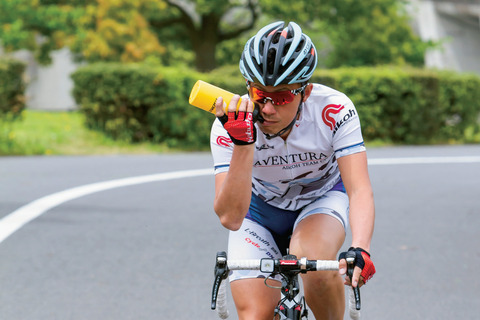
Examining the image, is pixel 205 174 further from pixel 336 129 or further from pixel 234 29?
pixel 234 29

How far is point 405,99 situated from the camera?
19.8 metres

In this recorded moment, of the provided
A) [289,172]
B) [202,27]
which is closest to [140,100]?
[289,172]

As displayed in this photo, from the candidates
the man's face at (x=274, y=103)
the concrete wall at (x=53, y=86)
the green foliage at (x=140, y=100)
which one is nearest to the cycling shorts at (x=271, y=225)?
the man's face at (x=274, y=103)

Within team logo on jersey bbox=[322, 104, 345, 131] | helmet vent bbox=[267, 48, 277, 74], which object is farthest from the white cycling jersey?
helmet vent bbox=[267, 48, 277, 74]

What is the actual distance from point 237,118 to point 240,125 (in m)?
0.03

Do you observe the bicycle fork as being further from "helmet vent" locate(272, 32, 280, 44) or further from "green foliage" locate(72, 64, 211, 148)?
"green foliage" locate(72, 64, 211, 148)

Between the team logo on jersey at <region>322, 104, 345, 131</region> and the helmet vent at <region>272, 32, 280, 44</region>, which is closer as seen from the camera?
the helmet vent at <region>272, 32, 280, 44</region>

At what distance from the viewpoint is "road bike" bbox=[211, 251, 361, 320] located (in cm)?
285

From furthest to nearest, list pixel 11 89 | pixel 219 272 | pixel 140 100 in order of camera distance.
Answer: pixel 140 100 < pixel 11 89 < pixel 219 272

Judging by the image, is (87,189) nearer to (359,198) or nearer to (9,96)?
(9,96)

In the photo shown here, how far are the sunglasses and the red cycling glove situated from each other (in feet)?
0.89

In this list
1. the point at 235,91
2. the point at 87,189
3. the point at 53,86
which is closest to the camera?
the point at 87,189

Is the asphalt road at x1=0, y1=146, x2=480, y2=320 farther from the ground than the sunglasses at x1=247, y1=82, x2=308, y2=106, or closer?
closer

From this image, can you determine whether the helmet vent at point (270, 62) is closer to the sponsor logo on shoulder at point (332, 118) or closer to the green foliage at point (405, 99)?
the sponsor logo on shoulder at point (332, 118)
